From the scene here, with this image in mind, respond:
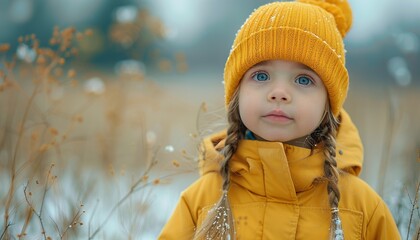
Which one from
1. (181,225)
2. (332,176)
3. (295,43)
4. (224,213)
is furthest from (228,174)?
(295,43)

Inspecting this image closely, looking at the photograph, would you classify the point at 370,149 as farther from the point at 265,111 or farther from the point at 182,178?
the point at 265,111

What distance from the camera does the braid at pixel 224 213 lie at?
7.21 ft

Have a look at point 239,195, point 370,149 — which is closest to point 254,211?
point 239,195

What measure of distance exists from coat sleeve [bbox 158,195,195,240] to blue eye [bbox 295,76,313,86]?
22.7 inches

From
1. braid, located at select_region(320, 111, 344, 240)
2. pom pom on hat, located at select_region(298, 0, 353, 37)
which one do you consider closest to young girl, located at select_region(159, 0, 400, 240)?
braid, located at select_region(320, 111, 344, 240)

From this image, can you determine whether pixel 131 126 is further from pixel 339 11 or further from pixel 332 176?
pixel 332 176

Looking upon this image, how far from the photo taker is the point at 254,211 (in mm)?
2236

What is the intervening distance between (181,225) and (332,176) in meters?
0.54

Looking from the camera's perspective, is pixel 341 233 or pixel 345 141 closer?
pixel 341 233

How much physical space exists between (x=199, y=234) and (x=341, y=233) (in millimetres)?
462

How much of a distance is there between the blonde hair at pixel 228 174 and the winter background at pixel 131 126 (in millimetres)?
134

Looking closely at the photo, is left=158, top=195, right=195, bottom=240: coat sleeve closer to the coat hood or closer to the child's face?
the coat hood

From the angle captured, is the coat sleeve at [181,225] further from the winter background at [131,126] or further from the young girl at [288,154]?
the winter background at [131,126]

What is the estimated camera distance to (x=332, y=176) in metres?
2.18
